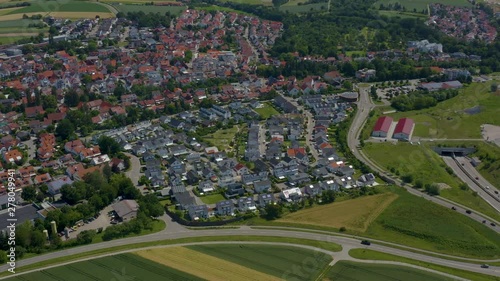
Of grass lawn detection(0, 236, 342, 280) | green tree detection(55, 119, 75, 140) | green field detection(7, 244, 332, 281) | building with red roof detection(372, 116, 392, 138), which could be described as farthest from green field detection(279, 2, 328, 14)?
green field detection(7, 244, 332, 281)

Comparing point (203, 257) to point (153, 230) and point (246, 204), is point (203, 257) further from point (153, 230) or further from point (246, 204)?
point (246, 204)

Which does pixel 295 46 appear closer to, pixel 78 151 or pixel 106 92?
pixel 106 92

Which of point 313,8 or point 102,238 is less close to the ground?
point 313,8

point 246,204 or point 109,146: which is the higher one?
point 109,146

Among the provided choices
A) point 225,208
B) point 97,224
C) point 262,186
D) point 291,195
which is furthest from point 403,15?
point 97,224

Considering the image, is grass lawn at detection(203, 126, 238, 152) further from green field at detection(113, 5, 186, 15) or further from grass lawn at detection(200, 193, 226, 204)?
green field at detection(113, 5, 186, 15)

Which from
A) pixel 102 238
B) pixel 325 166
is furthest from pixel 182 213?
pixel 325 166
